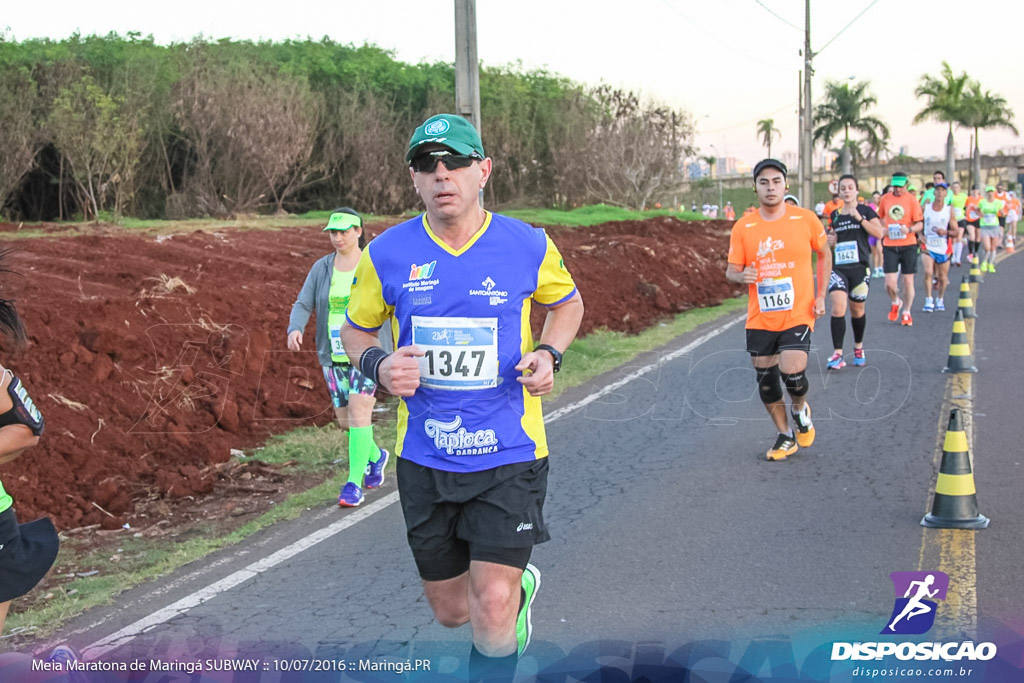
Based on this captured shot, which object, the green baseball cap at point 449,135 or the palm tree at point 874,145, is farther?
the palm tree at point 874,145

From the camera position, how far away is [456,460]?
13.0ft

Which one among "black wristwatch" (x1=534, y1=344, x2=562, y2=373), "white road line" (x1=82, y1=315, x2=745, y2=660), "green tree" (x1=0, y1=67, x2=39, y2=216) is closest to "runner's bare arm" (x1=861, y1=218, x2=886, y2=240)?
"white road line" (x1=82, y1=315, x2=745, y2=660)

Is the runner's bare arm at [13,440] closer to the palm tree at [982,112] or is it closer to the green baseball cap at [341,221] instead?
the green baseball cap at [341,221]

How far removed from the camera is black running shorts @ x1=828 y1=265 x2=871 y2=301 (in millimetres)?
12680

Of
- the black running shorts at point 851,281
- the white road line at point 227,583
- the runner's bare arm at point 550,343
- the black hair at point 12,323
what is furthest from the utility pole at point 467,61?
the black hair at point 12,323

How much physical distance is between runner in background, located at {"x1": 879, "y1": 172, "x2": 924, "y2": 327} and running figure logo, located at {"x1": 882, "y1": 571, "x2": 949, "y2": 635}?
10.8 metres

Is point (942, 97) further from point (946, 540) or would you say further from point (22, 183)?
point (946, 540)

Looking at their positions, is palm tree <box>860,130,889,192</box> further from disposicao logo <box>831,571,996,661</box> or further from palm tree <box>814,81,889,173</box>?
disposicao logo <box>831,571,996,661</box>

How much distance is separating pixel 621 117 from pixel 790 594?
51455mm

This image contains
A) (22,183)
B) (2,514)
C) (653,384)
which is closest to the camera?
(2,514)

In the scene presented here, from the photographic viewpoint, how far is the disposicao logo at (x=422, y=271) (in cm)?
400

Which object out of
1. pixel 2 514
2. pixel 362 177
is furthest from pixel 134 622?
pixel 362 177

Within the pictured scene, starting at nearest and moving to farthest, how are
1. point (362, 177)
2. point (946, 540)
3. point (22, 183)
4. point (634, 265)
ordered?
point (946, 540)
point (634, 265)
point (22, 183)
point (362, 177)

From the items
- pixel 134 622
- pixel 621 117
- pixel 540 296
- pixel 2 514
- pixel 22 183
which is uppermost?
pixel 621 117
